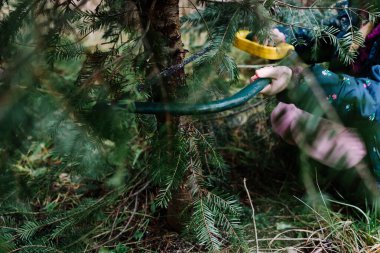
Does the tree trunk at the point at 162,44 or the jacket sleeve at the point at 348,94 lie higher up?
the tree trunk at the point at 162,44

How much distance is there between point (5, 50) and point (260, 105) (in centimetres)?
119

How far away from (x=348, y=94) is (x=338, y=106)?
0.38 ft

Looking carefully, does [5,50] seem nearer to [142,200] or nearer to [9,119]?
[9,119]

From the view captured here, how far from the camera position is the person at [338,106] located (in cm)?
66

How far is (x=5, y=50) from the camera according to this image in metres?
0.59

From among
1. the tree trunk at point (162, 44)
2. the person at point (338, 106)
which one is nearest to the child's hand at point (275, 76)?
the person at point (338, 106)

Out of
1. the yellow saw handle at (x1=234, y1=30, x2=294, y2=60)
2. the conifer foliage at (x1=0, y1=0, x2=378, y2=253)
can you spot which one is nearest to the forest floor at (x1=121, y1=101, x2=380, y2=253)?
the conifer foliage at (x1=0, y1=0, x2=378, y2=253)

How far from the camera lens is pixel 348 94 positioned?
3.19 ft

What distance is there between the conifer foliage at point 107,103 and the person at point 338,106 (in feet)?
0.37

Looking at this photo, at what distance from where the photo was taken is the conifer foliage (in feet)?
1.78

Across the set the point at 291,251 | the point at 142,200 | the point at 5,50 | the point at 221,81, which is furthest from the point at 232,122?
the point at 5,50

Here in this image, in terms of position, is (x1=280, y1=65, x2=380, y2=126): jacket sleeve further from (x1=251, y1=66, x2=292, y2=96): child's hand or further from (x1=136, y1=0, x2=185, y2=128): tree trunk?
(x1=136, y1=0, x2=185, y2=128): tree trunk

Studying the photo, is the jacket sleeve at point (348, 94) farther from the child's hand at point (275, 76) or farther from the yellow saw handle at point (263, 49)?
the yellow saw handle at point (263, 49)

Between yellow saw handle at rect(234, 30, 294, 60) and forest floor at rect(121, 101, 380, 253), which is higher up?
yellow saw handle at rect(234, 30, 294, 60)
